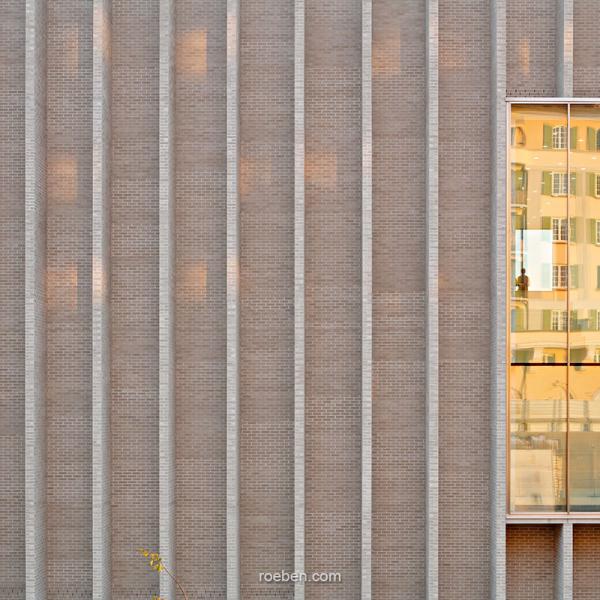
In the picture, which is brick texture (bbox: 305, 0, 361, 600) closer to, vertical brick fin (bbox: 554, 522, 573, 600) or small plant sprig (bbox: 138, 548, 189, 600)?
small plant sprig (bbox: 138, 548, 189, 600)

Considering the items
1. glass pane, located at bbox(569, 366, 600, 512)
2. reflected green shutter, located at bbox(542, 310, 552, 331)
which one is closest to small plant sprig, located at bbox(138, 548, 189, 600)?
glass pane, located at bbox(569, 366, 600, 512)

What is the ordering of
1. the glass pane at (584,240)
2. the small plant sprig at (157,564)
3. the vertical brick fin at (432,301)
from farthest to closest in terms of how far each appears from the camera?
the glass pane at (584,240) → the vertical brick fin at (432,301) → the small plant sprig at (157,564)

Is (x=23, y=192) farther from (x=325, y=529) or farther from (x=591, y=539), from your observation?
(x=591, y=539)

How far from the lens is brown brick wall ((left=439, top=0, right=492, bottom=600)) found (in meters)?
10.3

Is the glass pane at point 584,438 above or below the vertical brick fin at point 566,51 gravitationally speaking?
below

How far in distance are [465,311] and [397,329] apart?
1164 millimetres

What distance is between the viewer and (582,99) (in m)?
10.1

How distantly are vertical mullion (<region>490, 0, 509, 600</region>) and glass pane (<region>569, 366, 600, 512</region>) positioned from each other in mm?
1156

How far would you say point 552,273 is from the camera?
33.4ft

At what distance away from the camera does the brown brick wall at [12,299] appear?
10.3 meters

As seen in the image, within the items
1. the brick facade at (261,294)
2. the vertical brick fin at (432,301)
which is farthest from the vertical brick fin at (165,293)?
the vertical brick fin at (432,301)

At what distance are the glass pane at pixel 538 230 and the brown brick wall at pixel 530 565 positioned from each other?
302 cm

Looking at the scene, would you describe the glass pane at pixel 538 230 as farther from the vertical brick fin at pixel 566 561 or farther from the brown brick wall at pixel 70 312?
the brown brick wall at pixel 70 312

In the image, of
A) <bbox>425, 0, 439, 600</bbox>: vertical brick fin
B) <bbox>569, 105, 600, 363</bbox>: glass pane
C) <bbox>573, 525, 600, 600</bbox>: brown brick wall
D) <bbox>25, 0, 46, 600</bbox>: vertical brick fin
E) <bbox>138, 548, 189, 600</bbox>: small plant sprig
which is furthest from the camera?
<bbox>573, 525, 600, 600</bbox>: brown brick wall
